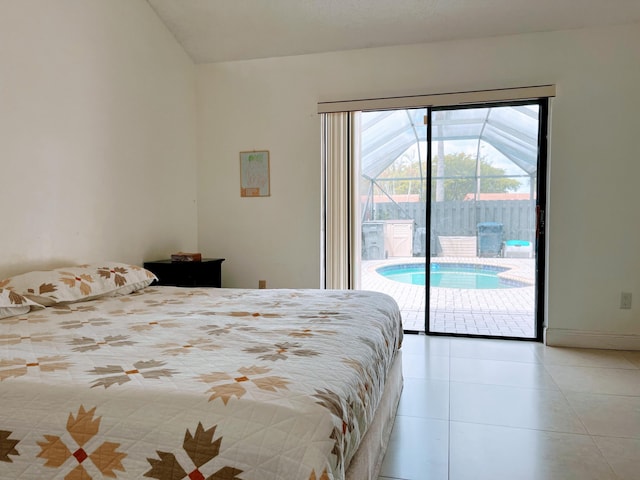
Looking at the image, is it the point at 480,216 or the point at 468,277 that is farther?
the point at 468,277

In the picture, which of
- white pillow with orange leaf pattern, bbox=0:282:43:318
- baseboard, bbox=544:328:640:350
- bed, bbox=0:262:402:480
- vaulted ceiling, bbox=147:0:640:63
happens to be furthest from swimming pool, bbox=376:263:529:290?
white pillow with orange leaf pattern, bbox=0:282:43:318

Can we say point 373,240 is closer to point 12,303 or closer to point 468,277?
point 468,277

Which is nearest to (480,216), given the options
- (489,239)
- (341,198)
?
(489,239)

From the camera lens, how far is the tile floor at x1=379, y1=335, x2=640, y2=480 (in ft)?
5.90

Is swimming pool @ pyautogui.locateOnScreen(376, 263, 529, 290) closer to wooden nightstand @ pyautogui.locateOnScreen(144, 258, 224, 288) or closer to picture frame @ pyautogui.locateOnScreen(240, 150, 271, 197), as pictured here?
picture frame @ pyautogui.locateOnScreen(240, 150, 271, 197)

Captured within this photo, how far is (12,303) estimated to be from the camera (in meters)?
1.99

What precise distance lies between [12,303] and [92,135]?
1.37 m

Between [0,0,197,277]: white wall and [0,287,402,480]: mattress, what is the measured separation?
1120 millimetres

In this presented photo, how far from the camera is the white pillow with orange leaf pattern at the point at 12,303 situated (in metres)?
1.97

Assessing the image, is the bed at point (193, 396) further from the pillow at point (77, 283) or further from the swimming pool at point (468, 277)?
the swimming pool at point (468, 277)

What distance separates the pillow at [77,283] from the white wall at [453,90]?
147cm

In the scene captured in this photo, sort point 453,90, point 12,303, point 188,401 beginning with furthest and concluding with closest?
Result: 1. point 453,90
2. point 12,303
3. point 188,401

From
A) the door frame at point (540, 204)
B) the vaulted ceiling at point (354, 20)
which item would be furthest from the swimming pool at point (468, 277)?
the vaulted ceiling at point (354, 20)

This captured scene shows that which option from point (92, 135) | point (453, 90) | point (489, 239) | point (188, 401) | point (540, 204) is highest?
point (453, 90)
